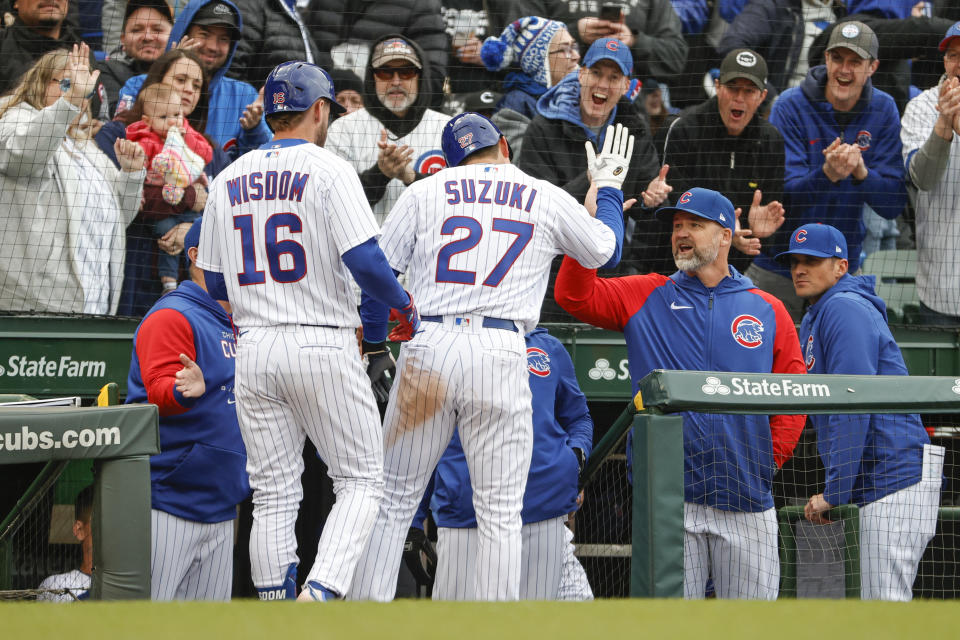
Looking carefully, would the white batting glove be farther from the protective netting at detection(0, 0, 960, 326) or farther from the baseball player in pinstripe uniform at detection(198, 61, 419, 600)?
the protective netting at detection(0, 0, 960, 326)

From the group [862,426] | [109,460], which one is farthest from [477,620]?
[862,426]

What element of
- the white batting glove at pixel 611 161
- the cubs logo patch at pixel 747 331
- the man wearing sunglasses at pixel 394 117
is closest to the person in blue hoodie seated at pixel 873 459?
the cubs logo patch at pixel 747 331

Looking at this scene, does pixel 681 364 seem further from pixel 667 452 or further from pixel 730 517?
pixel 667 452

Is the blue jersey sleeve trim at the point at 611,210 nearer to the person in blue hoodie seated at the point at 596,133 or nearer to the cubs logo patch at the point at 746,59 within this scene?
the person in blue hoodie seated at the point at 596,133

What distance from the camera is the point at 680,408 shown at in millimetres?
3074

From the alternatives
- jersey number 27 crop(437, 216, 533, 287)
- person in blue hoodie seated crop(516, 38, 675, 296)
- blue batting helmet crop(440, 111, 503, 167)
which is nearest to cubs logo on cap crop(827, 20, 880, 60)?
person in blue hoodie seated crop(516, 38, 675, 296)

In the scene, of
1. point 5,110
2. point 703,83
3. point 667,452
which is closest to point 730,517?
point 667,452

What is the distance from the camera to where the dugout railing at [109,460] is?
9.53 feet

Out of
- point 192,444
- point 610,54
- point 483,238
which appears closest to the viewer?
point 483,238

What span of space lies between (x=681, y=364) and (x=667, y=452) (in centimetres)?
97

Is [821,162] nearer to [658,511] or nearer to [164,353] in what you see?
[658,511]

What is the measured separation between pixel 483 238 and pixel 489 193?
17 cm

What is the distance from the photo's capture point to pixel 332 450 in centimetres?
334

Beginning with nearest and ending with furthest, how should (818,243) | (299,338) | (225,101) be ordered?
(299,338)
(818,243)
(225,101)
